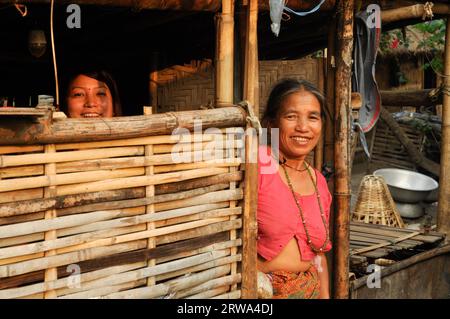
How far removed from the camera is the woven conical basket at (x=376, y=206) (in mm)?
7828

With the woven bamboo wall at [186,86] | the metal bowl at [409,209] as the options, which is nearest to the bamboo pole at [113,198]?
the woven bamboo wall at [186,86]

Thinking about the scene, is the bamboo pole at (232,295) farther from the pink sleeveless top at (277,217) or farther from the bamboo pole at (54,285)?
the bamboo pole at (54,285)

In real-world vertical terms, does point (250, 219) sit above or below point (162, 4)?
below

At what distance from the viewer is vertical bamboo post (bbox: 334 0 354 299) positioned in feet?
12.9

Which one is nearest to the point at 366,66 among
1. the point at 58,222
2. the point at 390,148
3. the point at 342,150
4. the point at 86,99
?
the point at 342,150

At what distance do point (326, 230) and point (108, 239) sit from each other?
57.3 inches

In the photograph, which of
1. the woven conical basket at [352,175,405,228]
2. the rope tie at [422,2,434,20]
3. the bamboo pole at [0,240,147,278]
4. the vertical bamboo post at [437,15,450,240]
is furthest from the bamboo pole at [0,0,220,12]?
the woven conical basket at [352,175,405,228]

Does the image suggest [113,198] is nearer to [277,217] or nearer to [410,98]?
[277,217]

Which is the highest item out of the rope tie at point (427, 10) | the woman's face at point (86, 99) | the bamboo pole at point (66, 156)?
the rope tie at point (427, 10)

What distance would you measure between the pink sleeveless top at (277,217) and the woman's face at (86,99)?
125cm

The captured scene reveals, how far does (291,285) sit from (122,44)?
363 cm

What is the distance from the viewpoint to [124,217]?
2537 millimetres
